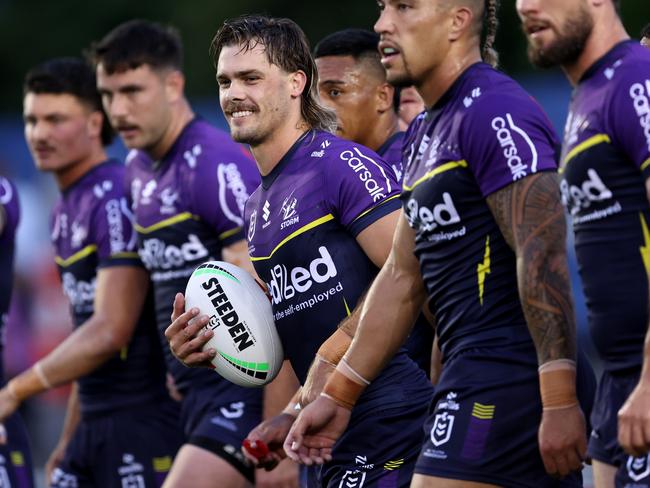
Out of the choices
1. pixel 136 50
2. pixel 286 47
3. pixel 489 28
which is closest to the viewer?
pixel 489 28

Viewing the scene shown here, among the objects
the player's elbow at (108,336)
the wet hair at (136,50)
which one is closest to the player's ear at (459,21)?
the wet hair at (136,50)

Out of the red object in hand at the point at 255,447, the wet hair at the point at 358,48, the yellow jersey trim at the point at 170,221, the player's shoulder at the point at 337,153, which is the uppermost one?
the wet hair at the point at 358,48

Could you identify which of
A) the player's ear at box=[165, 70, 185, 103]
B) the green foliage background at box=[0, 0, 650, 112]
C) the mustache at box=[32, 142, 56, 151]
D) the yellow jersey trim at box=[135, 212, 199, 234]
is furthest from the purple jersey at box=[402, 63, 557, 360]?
the green foliage background at box=[0, 0, 650, 112]

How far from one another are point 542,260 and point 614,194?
12.8 inches

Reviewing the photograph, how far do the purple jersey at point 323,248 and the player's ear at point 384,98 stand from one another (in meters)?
1.34

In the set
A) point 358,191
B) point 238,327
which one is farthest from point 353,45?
point 238,327

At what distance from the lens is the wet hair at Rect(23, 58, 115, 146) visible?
8852mm

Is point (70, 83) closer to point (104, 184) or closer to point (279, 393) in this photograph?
point (104, 184)

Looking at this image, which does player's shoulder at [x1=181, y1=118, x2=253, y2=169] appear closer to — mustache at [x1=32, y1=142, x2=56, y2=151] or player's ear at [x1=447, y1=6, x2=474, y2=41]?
mustache at [x1=32, y1=142, x2=56, y2=151]

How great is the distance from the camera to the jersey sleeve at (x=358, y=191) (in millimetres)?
5566

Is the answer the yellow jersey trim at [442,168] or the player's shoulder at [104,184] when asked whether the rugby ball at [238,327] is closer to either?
the yellow jersey trim at [442,168]

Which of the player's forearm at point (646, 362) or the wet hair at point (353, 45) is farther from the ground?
the wet hair at point (353, 45)

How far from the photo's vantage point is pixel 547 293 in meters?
4.52

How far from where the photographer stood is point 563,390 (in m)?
4.42
